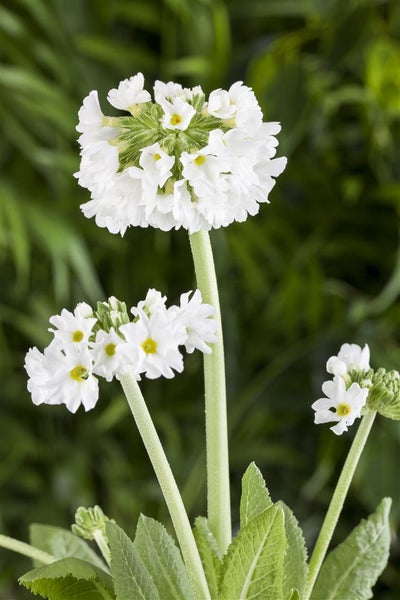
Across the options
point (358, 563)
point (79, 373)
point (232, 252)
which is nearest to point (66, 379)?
point (79, 373)

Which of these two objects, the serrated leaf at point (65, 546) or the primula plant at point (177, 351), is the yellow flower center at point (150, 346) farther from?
the serrated leaf at point (65, 546)

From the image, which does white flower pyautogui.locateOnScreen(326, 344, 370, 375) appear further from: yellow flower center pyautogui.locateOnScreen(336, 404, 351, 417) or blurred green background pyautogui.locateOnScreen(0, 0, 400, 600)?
blurred green background pyautogui.locateOnScreen(0, 0, 400, 600)

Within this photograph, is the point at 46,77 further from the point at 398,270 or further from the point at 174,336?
the point at 174,336

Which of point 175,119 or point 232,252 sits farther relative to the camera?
point 232,252

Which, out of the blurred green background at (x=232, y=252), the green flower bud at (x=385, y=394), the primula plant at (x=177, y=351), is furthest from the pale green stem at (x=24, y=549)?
the blurred green background at (x=232, y=252)

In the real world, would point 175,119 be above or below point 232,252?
below

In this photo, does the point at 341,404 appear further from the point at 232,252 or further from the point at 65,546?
the point at 232,252
